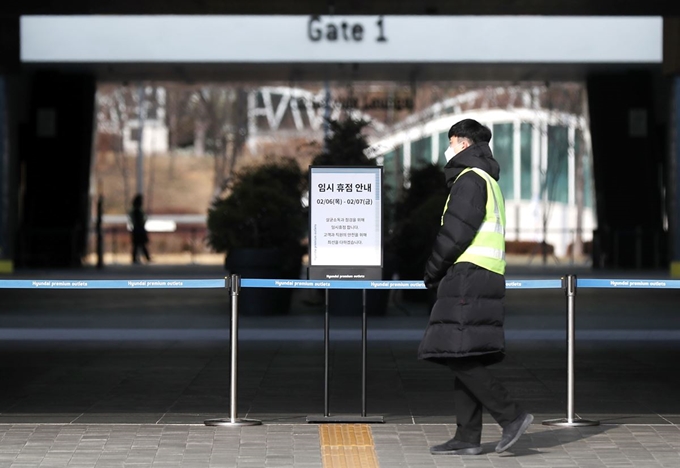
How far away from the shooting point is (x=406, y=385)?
462 inches

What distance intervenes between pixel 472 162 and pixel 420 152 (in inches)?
1151

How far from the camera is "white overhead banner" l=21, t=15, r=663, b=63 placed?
28.2 m

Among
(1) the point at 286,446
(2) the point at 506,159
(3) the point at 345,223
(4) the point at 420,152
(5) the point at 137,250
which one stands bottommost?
(1) the point at 286,446

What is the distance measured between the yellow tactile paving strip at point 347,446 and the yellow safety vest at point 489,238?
1320 millimetres

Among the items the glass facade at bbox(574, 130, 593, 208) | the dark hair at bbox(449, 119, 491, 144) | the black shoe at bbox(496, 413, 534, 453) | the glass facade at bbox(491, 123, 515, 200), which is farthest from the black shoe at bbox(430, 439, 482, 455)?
the glass facade at bbox(491, 123, 515, 200)

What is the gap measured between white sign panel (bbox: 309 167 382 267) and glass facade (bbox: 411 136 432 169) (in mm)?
10965

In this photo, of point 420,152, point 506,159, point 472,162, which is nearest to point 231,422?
point 472,162

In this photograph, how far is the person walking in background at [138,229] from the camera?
3369cm

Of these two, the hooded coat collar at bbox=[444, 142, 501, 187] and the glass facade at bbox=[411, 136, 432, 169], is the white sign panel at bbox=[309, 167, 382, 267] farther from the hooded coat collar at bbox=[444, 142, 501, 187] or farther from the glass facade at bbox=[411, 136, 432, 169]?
the glass facade at bbox=[411, 136, 432, 169]

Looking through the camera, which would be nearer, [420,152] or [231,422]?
[231,422]

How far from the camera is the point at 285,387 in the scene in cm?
1157

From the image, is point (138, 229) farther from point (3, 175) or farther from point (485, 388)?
point (485, 388)

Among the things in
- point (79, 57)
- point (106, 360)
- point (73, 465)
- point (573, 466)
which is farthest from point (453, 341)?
point (79, 57)

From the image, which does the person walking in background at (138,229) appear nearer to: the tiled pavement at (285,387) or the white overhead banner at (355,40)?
the white overhead banner at (355,40)
